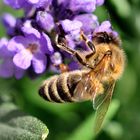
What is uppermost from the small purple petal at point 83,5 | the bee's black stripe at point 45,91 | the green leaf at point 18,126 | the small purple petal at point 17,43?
the small purple petal at point 83,5

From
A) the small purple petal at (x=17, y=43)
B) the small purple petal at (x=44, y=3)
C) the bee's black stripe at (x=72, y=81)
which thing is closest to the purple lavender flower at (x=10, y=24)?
the small purple petal at (x=17, y=43)

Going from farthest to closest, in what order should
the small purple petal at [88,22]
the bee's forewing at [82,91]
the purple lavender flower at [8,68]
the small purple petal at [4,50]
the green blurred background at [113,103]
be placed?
the green blurred background at [113,103], the purple lavender flower at [8,68], the small purple petal at [4,50], the small purple petal at [88,22], the bee's forewing at [82,91]

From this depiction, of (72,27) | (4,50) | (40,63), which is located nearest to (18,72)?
(4,50)

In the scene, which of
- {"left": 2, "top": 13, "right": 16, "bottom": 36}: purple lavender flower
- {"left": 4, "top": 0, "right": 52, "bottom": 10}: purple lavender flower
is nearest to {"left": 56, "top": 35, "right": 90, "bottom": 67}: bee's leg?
{"left": 4, "top": 0, "right": 52, "bottom": 10}: purple lavender flower

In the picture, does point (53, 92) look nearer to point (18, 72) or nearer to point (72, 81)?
point (72, 81)

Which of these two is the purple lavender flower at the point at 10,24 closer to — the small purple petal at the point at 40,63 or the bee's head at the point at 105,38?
the small purple petal at the point at 40,63

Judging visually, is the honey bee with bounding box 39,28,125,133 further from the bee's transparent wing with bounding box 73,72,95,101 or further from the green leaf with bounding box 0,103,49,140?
the green leaf with bounding box 0,103,49,140

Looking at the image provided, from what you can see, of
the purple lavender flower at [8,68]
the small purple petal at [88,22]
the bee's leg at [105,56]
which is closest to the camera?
the bee's leg at [105,56]
